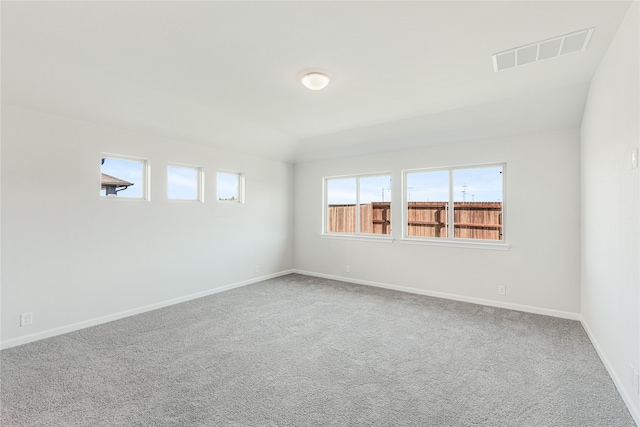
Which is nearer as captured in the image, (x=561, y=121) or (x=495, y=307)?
(x=561, y=121)

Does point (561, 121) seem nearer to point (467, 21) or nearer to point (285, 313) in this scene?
point (467, 21)

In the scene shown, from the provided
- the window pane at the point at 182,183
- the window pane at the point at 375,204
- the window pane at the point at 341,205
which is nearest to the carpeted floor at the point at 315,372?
the window pane at the point at 182,183

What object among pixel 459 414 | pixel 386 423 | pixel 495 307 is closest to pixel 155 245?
pixel 386 423

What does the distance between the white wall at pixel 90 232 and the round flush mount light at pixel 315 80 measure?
8.00ft

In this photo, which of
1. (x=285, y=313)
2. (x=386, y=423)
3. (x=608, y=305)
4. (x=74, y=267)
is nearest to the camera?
(x=386, y=423)

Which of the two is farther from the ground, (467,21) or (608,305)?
(467,21)

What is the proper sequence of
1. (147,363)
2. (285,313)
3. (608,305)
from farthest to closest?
(285,313) → (147,363) → (608,305)

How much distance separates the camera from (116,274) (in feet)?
12.1

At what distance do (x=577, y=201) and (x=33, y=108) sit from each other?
614cm

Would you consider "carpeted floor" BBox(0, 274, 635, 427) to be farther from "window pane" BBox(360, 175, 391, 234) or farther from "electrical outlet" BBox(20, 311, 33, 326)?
"window pane" BBox(360, 175, 391, 234)

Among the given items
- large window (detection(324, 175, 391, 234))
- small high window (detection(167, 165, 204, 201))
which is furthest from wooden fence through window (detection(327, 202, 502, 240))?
small high window (detection(167, 165, 204, 201))

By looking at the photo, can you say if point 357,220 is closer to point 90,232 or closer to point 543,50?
point 543,50

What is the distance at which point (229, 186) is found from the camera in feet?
17.1

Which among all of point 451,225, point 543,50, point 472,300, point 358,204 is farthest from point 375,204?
point 543,50
